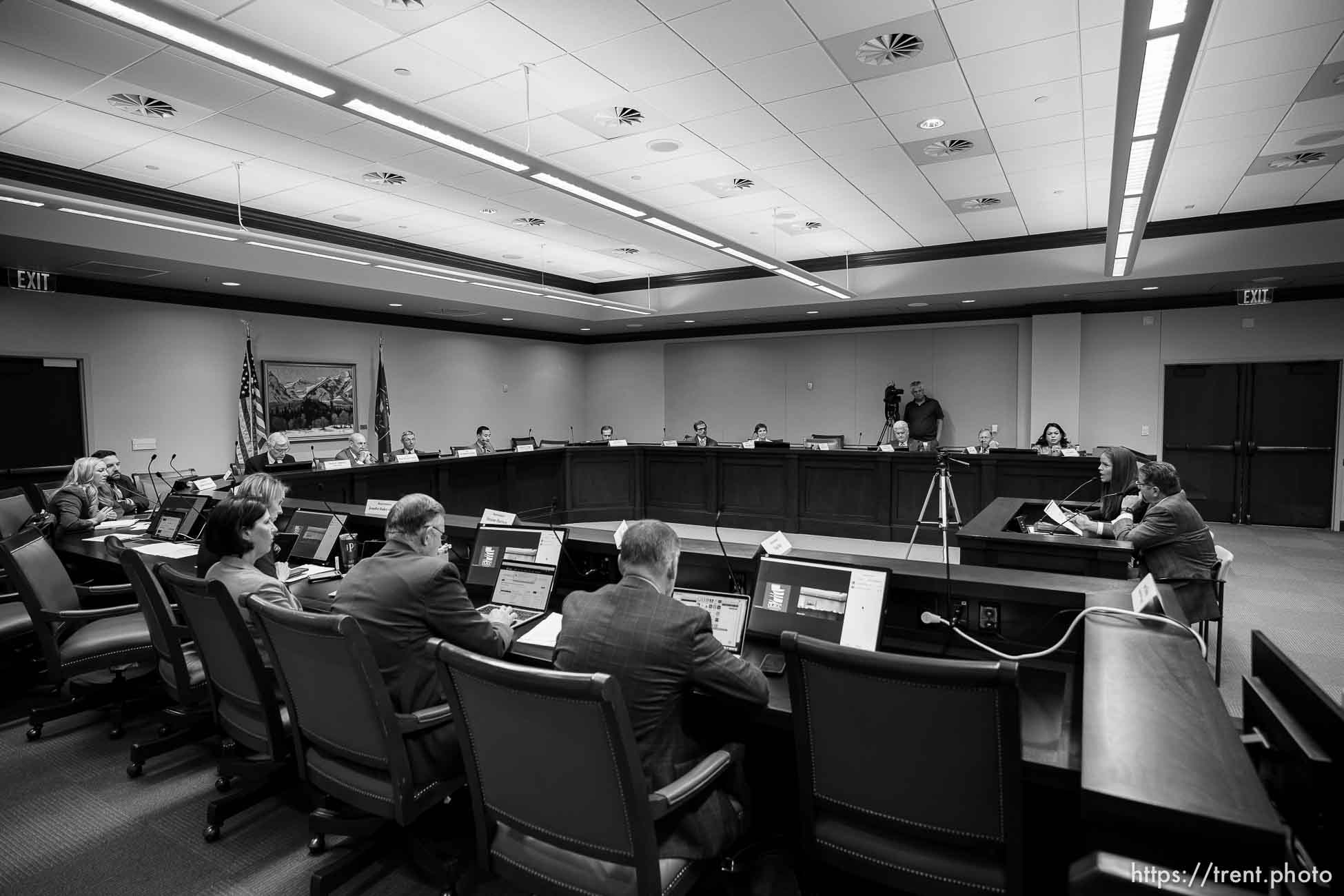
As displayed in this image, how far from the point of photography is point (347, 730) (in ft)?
6.03

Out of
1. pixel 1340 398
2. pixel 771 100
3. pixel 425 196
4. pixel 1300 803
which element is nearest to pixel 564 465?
Answer: pixel 425 196

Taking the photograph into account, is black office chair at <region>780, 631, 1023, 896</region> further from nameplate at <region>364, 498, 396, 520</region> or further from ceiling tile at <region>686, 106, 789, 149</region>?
ceiling tile at <region>686, 106, 789, 149</region>

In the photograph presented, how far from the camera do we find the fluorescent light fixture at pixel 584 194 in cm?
376

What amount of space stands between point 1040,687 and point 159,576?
2771mm

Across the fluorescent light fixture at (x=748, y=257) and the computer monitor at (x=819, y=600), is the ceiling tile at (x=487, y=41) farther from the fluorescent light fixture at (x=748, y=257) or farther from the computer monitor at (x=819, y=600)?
the computer monitor at (x=819, y=600)

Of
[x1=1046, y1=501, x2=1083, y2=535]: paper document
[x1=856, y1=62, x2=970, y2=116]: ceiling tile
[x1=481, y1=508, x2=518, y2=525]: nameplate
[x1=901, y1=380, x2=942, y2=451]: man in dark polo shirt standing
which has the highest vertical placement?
[x1=856, y1=62, x2=970, y2=116]: ceiling tile

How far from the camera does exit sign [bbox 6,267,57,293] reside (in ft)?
19.6

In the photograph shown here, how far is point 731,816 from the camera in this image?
1.64m

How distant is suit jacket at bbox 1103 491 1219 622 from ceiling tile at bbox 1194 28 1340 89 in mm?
2222

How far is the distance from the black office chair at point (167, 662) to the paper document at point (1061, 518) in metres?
4.28

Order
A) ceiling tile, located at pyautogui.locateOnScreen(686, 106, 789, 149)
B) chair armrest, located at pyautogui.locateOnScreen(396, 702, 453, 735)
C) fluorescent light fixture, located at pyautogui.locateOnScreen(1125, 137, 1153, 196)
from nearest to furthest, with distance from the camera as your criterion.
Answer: chair armrest, located at pyautogui.locateOnScreen(396, 702, 453, 735)
fluorescent light fixture, located at pyautogui.locateOnScreen(1125, 137, 1153, 196)
ceiling tile, located at pyautogui.locateOnScreen(686, 106, 789, 149)

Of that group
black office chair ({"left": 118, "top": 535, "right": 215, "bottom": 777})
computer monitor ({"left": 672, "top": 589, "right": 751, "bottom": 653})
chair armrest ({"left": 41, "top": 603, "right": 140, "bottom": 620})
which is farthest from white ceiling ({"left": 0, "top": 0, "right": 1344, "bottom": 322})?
computer monitor ({"left": 672, "top": 589, "right": 751, "bottom": 653})

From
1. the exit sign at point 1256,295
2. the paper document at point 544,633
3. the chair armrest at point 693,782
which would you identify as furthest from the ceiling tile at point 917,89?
the exit sign at point 1256,295

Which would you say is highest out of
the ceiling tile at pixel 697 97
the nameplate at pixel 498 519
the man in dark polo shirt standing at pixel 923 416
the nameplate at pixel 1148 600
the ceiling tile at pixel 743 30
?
the ceiling tile at pixel 697 97
